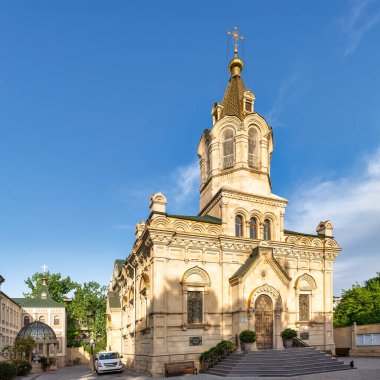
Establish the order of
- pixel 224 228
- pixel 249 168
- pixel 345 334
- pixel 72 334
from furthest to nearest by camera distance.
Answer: pixel 72 334 → pixel 345 334 → pixel 249 168 → pixel 224 228

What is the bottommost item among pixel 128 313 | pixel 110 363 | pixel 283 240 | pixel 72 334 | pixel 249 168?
pixel 72 334

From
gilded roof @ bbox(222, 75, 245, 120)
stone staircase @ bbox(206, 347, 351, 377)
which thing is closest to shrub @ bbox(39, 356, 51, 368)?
stone staircase @ bbox(206, 347, 351, 377)

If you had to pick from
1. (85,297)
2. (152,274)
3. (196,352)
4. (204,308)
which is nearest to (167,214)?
(152,274)

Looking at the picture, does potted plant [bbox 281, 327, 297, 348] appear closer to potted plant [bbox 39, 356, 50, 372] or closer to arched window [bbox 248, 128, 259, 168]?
arched window [bbox 248, 128, 259, 168]

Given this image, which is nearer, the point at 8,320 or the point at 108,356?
the point at 108,356

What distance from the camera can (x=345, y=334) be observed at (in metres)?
31.5

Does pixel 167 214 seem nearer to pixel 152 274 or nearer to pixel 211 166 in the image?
pixel 152 274

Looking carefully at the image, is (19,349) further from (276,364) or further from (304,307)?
(304,307)

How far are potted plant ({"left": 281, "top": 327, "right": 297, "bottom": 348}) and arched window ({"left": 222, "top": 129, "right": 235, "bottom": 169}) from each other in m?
11.8

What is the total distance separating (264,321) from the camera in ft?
82.6

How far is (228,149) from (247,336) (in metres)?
13.3

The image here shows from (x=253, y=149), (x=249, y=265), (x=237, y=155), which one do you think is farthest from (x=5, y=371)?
(x=253, y=149)

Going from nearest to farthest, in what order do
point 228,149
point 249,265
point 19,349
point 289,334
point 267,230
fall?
point 289,334 < point 249,265 < point 267,230 < point 228,149 < point 19,349

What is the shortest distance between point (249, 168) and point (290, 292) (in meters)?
8.99
